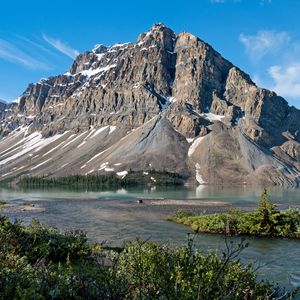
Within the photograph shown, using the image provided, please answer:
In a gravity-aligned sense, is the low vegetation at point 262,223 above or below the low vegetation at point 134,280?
below

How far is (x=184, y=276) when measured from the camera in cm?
1630

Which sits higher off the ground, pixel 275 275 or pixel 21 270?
pixel 21 270

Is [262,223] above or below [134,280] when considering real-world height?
below

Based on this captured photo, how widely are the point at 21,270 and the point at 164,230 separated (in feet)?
135

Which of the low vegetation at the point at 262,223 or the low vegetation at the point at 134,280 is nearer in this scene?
the low vegetation at the point at 134,280

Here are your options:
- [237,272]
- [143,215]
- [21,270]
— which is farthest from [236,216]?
[21,270]

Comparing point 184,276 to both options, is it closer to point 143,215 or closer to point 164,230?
point 164,230

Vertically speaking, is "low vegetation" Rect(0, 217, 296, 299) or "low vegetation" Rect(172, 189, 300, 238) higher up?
"low vegetation" Rect(0, 217, 296, 299)

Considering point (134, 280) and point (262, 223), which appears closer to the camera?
point (134, 280)

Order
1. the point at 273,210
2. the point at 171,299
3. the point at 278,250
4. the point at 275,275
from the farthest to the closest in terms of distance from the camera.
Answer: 1. the point at 273,210
2. the point at 278,250
3. the point at 275,275
4. the point at 171,299

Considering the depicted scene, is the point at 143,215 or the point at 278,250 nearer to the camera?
the point at 278,250

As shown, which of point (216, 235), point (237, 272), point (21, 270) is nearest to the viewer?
point (21, 270)

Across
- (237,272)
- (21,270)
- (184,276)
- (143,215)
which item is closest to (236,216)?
(143,215)

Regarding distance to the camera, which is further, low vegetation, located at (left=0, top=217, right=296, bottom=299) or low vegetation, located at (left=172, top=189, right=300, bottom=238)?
low vegetation, located at (left=172, top=189, right=300, bottom=238)
